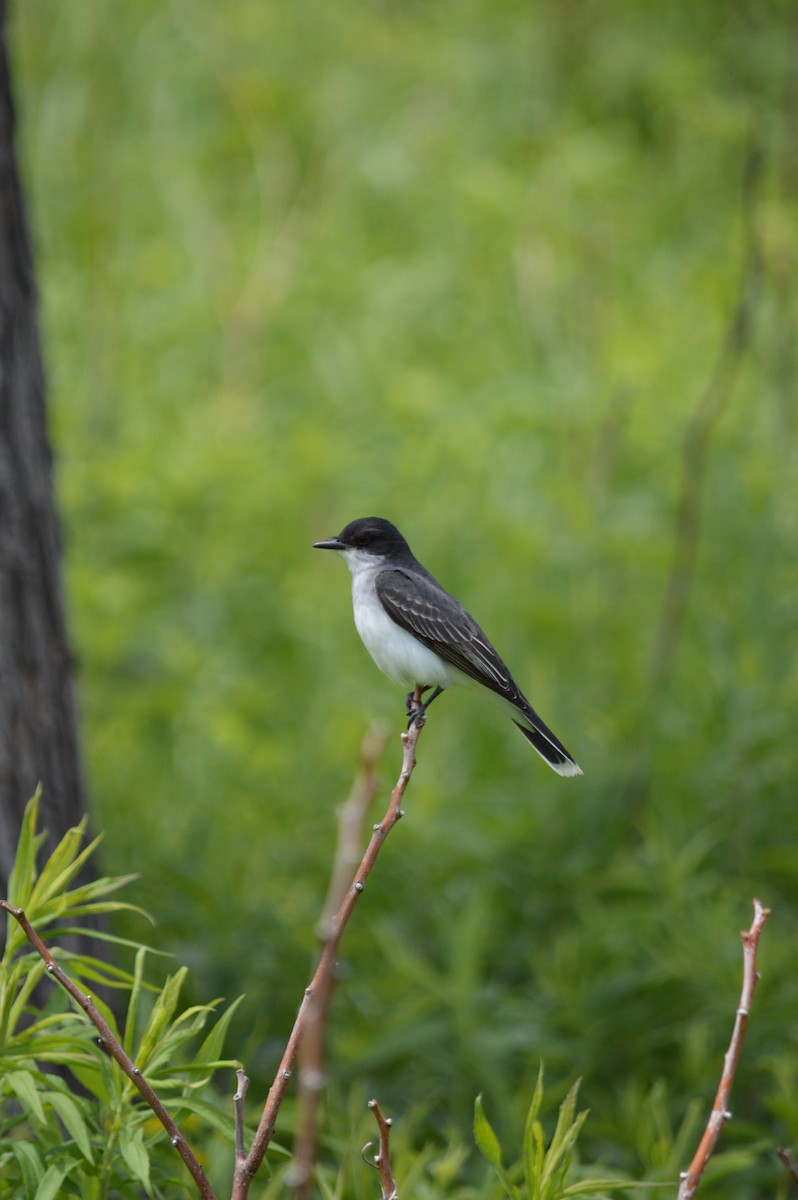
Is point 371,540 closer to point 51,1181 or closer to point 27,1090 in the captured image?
point 27,1090

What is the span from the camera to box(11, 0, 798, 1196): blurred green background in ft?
14.4

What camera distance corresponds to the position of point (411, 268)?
370 inches

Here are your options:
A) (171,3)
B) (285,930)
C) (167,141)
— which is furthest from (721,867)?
(171,3)

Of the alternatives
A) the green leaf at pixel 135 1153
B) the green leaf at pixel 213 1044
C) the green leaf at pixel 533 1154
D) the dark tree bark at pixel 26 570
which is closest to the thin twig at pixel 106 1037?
the green leaf at pixel 135 1153

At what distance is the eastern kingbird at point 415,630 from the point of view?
2.69 metres

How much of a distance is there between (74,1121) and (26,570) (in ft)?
5.59

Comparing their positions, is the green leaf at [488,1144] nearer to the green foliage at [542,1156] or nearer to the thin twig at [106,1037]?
the green foliage at [542,1156]

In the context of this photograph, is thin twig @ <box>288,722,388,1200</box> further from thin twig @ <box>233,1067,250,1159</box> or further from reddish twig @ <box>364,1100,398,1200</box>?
thin twig @ <box>233,1067,250,1159</box>

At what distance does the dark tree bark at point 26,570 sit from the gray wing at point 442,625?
123 cm

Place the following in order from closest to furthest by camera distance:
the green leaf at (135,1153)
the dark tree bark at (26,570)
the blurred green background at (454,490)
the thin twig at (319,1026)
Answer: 1. the thin twig at (319,1026)
2. the green leaf at (135,1153)
3. the dark tree bark at (26,570)
4. the blurred green background at (454,490)

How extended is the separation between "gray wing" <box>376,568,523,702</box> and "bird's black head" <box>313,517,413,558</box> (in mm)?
55

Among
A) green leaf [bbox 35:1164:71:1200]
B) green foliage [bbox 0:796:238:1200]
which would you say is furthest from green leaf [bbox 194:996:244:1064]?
green leaf [bbox 35:1164:71:1200]

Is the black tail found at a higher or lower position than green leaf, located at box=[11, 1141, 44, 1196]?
higher

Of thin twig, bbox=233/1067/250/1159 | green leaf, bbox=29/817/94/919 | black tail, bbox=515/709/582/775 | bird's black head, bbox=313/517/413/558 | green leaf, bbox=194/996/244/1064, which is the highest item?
bird's black head, bbox=313/517/413/558
